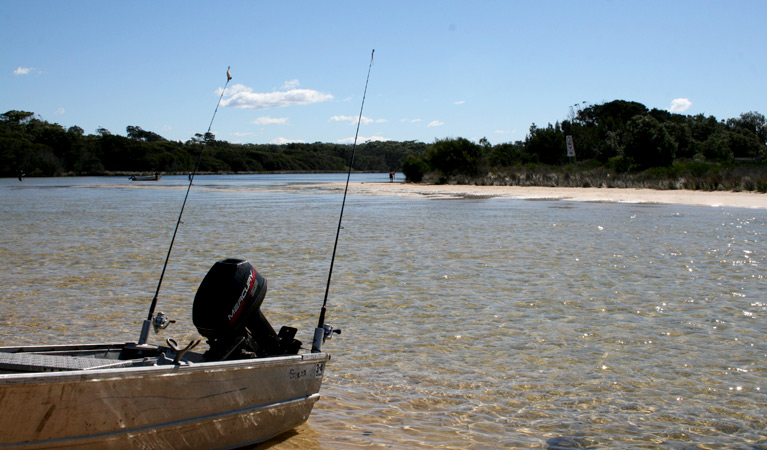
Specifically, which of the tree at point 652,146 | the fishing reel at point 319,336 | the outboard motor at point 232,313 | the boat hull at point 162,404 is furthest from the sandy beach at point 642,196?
the boat hull at point 162,404

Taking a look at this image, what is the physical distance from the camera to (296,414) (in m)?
4.84

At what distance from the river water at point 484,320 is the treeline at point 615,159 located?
23.2 m

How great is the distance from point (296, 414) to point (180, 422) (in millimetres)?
978

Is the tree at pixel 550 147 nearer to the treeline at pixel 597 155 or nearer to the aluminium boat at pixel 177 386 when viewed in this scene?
the treeline at pixel 597 155

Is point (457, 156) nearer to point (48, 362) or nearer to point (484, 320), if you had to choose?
point (484, 320)

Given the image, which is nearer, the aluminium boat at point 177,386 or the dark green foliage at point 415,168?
the aluminium boat at point 177,386

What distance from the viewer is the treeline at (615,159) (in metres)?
41.6

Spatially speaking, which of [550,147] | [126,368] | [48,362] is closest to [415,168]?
[550,147]

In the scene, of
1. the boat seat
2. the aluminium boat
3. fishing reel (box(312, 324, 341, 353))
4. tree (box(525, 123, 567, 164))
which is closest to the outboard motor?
the aluminium boat

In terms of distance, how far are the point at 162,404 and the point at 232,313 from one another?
2.83ft

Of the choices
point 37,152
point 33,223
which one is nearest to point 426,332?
point 33,223

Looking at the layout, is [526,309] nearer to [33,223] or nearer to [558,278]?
[558,278]

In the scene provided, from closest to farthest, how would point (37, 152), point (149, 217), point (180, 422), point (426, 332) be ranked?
point (180, 422), point (426, 332), point (149, 217), point (37, 152)

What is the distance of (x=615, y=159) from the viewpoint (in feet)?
169
